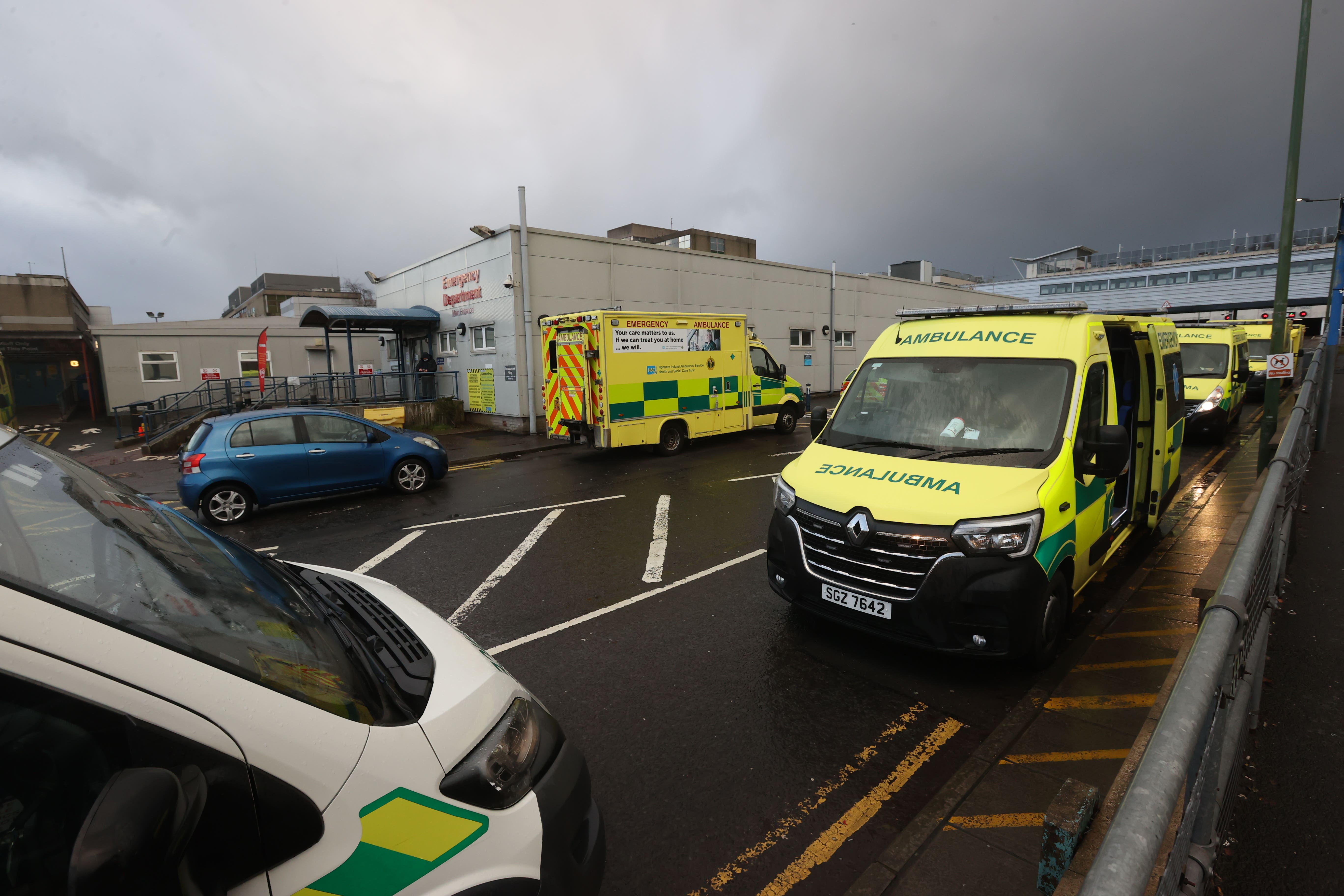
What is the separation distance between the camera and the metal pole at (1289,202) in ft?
28.1

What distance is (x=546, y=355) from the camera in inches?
522

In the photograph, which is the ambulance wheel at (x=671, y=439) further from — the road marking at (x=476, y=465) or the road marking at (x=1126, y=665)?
the road marking at (x=1126, y=665)

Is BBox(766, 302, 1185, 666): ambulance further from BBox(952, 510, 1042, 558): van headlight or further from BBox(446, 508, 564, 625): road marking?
BBox(446, 508, 564, 625): road marking

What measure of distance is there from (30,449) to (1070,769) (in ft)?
14.8

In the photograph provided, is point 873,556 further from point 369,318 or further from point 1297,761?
point 369,318

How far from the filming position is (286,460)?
29.5 feet

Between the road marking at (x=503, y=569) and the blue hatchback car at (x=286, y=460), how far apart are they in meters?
2.37

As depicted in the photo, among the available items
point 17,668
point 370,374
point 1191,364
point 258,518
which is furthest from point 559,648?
point 370,374

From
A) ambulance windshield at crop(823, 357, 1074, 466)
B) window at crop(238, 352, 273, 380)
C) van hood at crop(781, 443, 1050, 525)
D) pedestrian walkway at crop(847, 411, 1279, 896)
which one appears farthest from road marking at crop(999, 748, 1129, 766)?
window at crop(238, 352, 273, 380)

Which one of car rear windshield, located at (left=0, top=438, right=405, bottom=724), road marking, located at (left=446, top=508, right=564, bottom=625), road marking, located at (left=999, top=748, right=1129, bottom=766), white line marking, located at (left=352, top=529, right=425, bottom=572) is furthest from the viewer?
white line marking, located at (left=352, top=529, right=425, bottom=572)

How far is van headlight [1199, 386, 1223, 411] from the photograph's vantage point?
11.8m

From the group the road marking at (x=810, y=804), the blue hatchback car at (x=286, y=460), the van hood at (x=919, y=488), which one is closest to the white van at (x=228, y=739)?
the road marking at (x=810, y=804)

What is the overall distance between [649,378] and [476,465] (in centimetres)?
399

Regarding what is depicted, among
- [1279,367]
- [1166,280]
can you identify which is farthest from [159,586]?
[1166,280]
